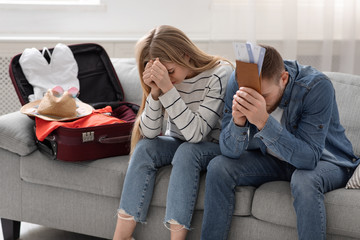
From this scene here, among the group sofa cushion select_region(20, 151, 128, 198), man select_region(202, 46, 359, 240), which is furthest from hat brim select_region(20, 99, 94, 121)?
man select_region(202, 46, 359, 240)

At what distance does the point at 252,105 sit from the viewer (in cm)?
166

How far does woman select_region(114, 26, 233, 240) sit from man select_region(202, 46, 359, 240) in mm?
79

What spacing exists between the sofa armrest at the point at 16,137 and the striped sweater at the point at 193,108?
46cm

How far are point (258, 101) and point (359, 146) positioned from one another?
69 centimetres

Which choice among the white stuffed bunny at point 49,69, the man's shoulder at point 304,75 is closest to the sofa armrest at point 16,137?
the white stuffed bunny at point 49,69

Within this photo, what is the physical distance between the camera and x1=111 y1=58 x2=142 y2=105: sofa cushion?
253 cm

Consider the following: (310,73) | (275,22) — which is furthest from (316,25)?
(310,73)

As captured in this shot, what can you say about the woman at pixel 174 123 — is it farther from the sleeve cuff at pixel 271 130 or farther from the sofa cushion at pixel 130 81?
the sofa cushion at pixel 130 81

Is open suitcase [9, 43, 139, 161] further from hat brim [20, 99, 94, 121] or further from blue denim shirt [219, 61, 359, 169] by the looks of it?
blue denim shirt [219, 61, 359, 169]

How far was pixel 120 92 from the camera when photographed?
2.52m

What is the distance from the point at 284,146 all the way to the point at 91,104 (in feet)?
3.36

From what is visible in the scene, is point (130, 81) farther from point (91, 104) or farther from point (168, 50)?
point (168, 50)

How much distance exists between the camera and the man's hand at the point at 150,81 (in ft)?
6.30

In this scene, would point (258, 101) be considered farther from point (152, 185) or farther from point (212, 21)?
point (212, 21)
